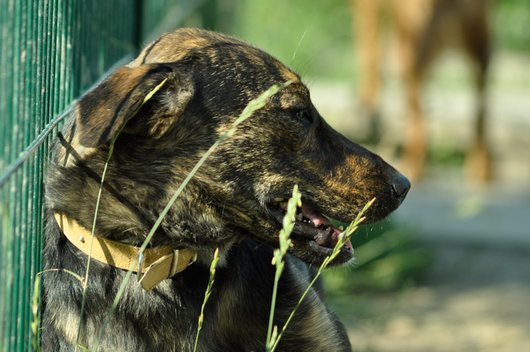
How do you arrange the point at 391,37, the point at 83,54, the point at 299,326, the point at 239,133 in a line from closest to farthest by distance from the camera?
the point at 239,133, the point at 299,326, the point at 83,54, the point at 391,37

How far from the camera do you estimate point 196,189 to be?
3.33m

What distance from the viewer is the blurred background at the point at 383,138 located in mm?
3252

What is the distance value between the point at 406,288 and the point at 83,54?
347 cm

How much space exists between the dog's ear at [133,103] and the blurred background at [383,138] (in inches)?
8.6

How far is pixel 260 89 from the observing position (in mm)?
3404

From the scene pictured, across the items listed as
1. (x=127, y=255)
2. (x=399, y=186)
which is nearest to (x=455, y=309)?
(x=399, y=186)

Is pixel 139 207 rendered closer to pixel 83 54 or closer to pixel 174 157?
pixel 174 157

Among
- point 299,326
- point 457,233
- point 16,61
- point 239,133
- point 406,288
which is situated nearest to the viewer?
point 16,61

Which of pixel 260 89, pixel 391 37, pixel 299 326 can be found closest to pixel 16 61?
pixel 260 89

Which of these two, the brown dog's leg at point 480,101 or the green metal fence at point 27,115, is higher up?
the green metal fence at point 27,115

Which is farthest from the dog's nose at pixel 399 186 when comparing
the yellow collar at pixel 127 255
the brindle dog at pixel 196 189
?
the yellow collar at pixel 127 255

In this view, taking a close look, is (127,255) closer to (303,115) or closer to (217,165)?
(217,165)

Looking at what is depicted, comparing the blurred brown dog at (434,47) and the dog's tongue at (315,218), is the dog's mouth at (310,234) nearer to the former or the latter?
the dog's tongue at (315,218)

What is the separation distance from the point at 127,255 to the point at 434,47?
22.0ft
